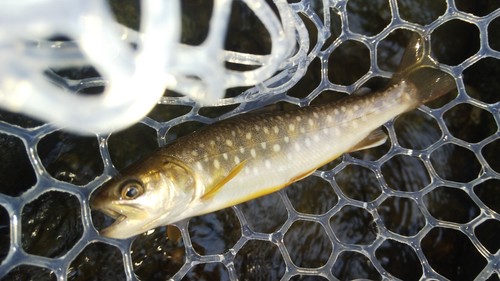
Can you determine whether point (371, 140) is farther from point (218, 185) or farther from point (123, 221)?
point (123, 221)

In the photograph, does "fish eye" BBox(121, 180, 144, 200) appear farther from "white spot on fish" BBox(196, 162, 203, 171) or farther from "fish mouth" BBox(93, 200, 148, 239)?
"white spot on fish" BBox(196, 162, 203, 171)

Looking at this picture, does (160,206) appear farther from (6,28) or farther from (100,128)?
(6,28)

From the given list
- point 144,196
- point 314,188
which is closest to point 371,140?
point 314,188

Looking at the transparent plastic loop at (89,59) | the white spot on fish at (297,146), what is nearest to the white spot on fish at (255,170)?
the white spot on fish at (297,146)

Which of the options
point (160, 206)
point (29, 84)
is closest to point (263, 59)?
point (160, 206)

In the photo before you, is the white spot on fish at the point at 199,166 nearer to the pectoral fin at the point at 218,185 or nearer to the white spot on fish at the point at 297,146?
the pectoral fin at the point at 218,185
